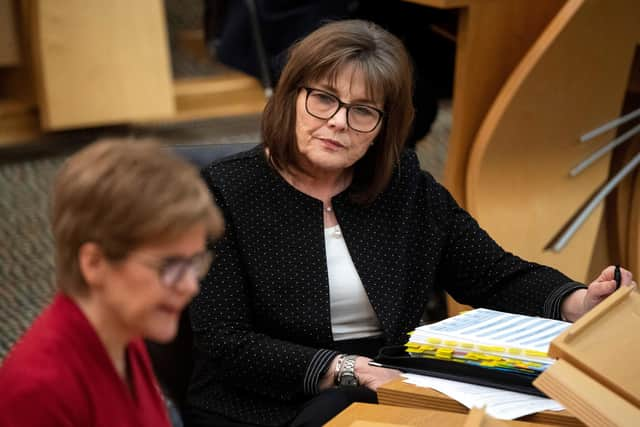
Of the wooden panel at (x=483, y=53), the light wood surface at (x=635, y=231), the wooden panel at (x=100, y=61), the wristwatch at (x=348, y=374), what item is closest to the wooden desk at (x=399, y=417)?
the wristwatch at (x=348, y=374)

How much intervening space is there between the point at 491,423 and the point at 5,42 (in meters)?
3.40

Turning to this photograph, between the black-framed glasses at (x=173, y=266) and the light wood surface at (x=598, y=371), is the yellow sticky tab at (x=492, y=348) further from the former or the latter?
the black-framed glasses at (x=173, y=266)

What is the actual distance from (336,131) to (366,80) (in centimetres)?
10

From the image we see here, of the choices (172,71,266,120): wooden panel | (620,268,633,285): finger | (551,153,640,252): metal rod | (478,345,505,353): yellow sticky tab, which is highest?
(620,268,633,285): finger

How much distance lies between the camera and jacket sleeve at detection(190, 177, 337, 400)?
63.4 inches

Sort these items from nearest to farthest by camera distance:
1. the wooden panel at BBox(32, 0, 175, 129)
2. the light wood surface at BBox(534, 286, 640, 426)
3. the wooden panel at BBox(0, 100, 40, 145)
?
the light wood surface at BBox(534, 286, 640, 426) < the wooden panel at BBox(32, 0, 175, 129) < the wooden panel at BBox(0, 100, 40, 145)

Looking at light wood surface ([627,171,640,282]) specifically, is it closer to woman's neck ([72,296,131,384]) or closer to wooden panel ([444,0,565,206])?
wooden panel ([444,0,565,206])

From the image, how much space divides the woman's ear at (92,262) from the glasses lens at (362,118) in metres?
0.78

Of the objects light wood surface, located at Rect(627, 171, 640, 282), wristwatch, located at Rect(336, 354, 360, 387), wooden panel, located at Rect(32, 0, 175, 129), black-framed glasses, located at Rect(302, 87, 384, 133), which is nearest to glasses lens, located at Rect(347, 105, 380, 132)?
black-framed glasses, located at Rect(302, 87, 384, 133)

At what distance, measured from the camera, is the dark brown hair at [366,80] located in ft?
5.36

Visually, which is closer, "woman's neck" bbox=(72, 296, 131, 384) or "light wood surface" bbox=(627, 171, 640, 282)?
"woman's neck" bbox=(72, 296, 131, 384)

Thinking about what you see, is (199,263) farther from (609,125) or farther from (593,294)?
(609,125)

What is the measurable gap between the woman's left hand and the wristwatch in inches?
16.0

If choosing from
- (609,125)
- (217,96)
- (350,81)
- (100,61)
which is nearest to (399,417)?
(350,81)
